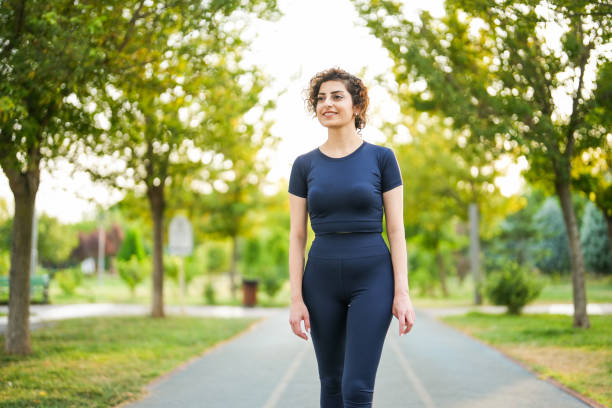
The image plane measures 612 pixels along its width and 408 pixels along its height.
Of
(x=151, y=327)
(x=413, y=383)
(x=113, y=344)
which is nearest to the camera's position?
(x=413, y=383)

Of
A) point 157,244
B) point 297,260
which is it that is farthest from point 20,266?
point 157,244

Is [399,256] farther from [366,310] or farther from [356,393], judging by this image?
[356,393]

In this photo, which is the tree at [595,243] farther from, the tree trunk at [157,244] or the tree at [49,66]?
the tree at [49,66]

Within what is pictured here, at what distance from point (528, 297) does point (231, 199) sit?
1050 centimetres

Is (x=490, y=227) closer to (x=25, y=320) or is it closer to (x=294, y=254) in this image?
(x=25, y=320)

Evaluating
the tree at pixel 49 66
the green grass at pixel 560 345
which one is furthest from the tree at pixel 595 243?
the tree at pixel 49 66

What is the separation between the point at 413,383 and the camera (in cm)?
814

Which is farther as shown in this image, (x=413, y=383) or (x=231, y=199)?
(x=231, y=199)

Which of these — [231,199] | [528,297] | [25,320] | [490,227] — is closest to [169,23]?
[25,320]

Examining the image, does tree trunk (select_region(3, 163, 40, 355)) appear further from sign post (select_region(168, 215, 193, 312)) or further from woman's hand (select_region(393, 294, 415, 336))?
sign post (select_region(168, 215, 193, 312))

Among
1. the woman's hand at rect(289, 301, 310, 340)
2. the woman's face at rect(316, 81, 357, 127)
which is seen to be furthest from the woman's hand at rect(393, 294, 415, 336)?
the woman's face at rect(316, 81, 357, 127)

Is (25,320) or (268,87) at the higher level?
(268,87)

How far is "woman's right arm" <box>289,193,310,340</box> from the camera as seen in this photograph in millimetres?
3373

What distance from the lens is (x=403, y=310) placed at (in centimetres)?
322
